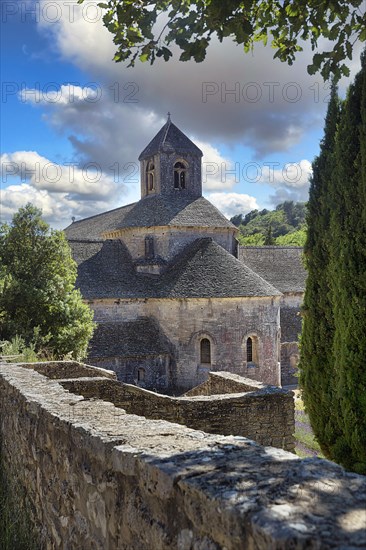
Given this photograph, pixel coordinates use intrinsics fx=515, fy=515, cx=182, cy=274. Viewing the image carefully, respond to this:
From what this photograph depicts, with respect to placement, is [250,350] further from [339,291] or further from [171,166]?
[339,291]

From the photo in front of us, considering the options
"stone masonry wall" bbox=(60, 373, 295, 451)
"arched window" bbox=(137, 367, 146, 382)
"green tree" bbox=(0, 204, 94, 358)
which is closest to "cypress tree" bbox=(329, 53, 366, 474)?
"stone masonry wall" bbox=(60, 373, 295, 451)

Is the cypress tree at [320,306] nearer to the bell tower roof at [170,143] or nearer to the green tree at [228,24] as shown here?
the green tree at [228,24]

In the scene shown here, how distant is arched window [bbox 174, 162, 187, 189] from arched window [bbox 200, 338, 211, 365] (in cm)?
1046

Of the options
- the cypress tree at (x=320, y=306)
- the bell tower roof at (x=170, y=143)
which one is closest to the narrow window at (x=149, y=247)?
the bell tower roof at (x=170, y=143)

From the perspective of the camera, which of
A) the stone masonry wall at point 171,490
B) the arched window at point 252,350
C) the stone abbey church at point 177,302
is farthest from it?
the arched window at point 252,350

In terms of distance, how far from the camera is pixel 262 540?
2.01 metres

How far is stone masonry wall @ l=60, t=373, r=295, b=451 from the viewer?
26.6 feet

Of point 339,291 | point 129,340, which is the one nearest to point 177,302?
point 129,340

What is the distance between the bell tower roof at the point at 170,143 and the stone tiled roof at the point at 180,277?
6.35 metres

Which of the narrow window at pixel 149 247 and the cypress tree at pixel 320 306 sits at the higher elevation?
the narrow window at pixel 149 247

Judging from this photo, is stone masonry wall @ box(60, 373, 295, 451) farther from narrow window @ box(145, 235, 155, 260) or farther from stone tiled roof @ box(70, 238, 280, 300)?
narrow window @ box(145, 235, 155, 260)

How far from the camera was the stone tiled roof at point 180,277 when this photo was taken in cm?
2439

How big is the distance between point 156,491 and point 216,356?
21.6 meters

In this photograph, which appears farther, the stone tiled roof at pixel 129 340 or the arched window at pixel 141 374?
the arched window at pixel 141 374
